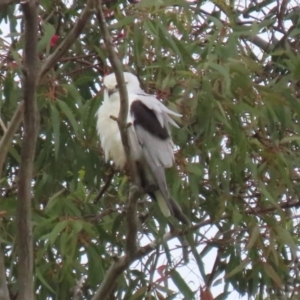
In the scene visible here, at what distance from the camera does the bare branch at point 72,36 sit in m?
2.24

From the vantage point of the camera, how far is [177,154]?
298cm

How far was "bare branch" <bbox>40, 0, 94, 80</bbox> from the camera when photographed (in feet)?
7.35

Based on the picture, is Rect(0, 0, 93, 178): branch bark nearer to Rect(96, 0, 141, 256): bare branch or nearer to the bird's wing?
Rect(96, 0, 141, 256): bare branch

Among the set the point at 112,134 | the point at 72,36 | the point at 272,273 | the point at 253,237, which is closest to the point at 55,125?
the point at 112,134

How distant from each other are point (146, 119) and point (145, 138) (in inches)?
2.4

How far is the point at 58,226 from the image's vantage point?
2848mm

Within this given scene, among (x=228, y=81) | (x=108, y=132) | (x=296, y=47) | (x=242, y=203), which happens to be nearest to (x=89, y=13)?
(x=228, y=81)

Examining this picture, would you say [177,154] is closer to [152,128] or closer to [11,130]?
A: [152,128]

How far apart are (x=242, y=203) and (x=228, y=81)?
0.58 m

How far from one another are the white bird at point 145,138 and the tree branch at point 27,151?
0.49 meters

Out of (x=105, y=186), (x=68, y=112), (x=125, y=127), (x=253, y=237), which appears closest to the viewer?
(x=125, y=127)

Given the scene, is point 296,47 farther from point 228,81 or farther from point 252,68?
point 228,81

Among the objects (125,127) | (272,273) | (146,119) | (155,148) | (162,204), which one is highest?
(146,119)

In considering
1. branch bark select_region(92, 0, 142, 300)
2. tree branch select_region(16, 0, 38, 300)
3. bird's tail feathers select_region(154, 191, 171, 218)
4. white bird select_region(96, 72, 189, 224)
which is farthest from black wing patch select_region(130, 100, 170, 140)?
tree branch select_region(16, 0, 38, 300)
